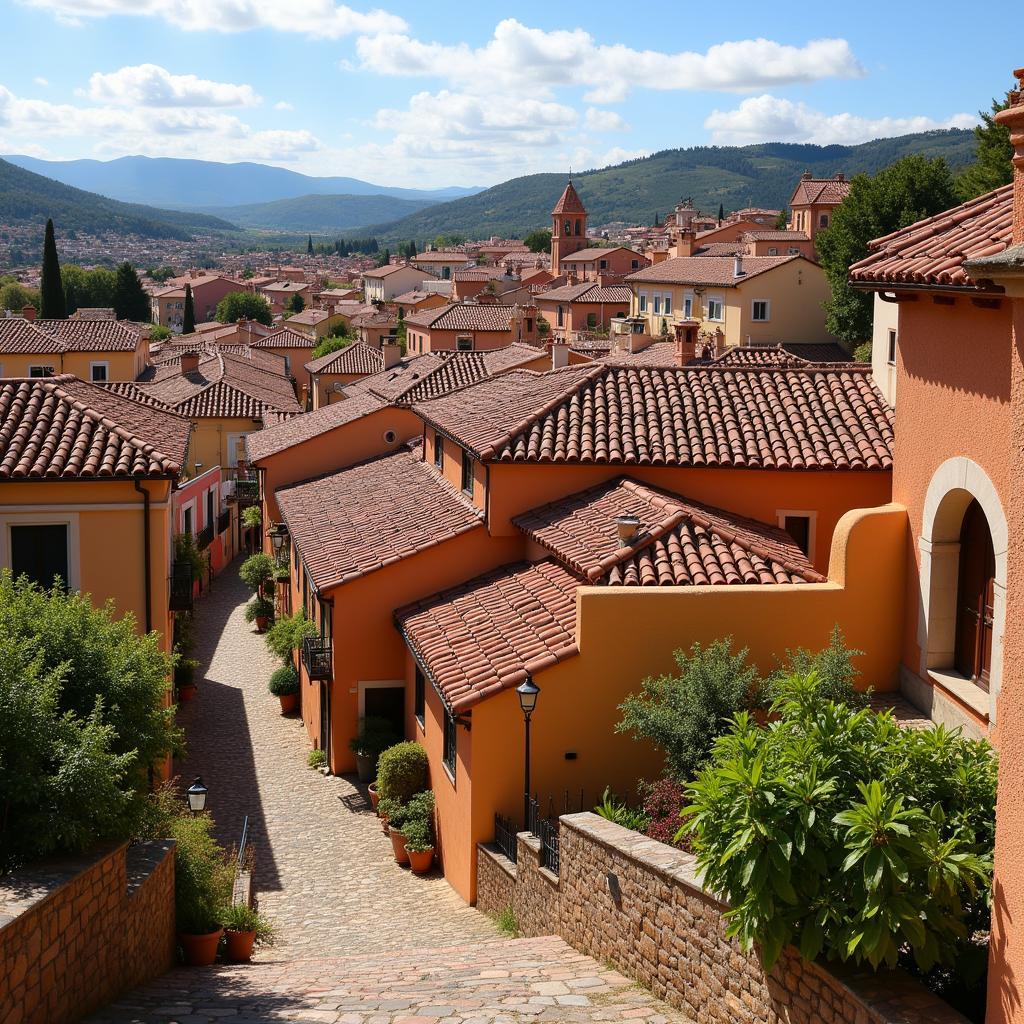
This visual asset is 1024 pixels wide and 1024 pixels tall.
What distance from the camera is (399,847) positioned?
60.3 feet

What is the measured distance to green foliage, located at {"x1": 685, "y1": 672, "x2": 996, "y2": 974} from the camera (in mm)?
7336

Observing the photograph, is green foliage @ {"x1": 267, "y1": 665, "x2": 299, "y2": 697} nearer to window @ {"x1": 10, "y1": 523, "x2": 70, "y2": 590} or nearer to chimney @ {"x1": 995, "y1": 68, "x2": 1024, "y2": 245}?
window @ {"x1": 10, "y1": 523, "x2": 70, "y2": 590}

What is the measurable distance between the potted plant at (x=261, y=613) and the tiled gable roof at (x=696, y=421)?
14.8 meters

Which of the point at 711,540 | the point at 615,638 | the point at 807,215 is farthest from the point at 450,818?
the point at 807,215

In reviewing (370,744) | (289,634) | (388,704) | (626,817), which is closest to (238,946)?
(626,817)

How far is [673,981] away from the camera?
1000cm

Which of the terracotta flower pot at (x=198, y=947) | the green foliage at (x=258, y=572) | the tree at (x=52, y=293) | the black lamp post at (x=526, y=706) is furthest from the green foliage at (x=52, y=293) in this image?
the terracotta flower pot at (x=198, y=947)

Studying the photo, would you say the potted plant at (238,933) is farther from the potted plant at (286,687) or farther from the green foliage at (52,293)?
the green foliage at (52,293)

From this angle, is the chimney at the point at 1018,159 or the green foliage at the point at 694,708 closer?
the chimney at the point at 1018,159

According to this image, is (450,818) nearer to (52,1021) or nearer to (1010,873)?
(52,1021)

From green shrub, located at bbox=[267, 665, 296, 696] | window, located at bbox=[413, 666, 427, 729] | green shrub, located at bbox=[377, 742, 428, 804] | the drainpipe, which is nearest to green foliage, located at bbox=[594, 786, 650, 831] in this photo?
green shrub, located at bbox=[377, 742, 428, 804]

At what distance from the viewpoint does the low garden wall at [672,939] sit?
24.4 feet

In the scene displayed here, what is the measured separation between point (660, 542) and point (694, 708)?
3839 millimetres

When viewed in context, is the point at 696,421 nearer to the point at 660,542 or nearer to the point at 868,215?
the point at 660,542
